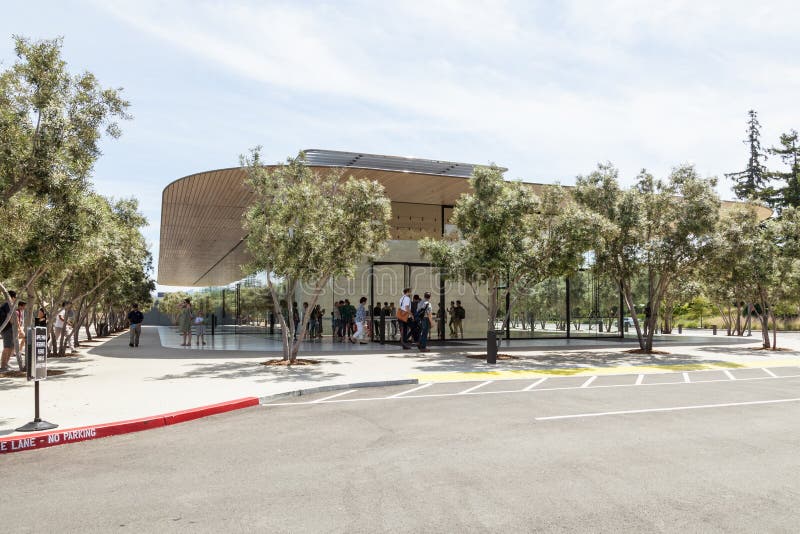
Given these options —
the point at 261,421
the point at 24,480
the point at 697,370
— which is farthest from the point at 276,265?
the point at 697,370

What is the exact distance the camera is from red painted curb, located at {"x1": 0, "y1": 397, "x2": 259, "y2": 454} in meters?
6.80

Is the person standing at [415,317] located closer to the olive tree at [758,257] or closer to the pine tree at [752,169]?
the olive tree at [758,257]

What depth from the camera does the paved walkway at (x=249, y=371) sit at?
9203 mm

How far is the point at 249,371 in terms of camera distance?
14.4m

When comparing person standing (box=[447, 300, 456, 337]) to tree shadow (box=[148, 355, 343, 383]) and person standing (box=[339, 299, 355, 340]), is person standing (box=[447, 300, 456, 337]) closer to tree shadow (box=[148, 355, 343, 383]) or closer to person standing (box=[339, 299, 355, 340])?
person standing (box=[339, 299, 355, 340])

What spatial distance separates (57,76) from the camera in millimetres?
10719

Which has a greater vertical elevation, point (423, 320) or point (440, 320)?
point (423, 320)

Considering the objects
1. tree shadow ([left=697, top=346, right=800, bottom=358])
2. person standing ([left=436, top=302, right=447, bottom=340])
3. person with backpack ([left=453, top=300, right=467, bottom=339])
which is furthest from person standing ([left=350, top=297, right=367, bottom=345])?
tree shadow ([left=697, top=346, right=800, bottom=358])

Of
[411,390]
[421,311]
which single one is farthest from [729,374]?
[421,311]

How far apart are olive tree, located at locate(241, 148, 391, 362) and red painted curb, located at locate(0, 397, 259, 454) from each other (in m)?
6.62

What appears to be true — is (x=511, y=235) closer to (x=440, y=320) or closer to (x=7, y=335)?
(x=440, y=320)

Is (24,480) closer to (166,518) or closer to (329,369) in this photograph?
(166,518)

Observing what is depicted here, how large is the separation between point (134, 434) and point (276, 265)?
8.10 m

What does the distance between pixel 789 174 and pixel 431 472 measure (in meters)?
66.3
